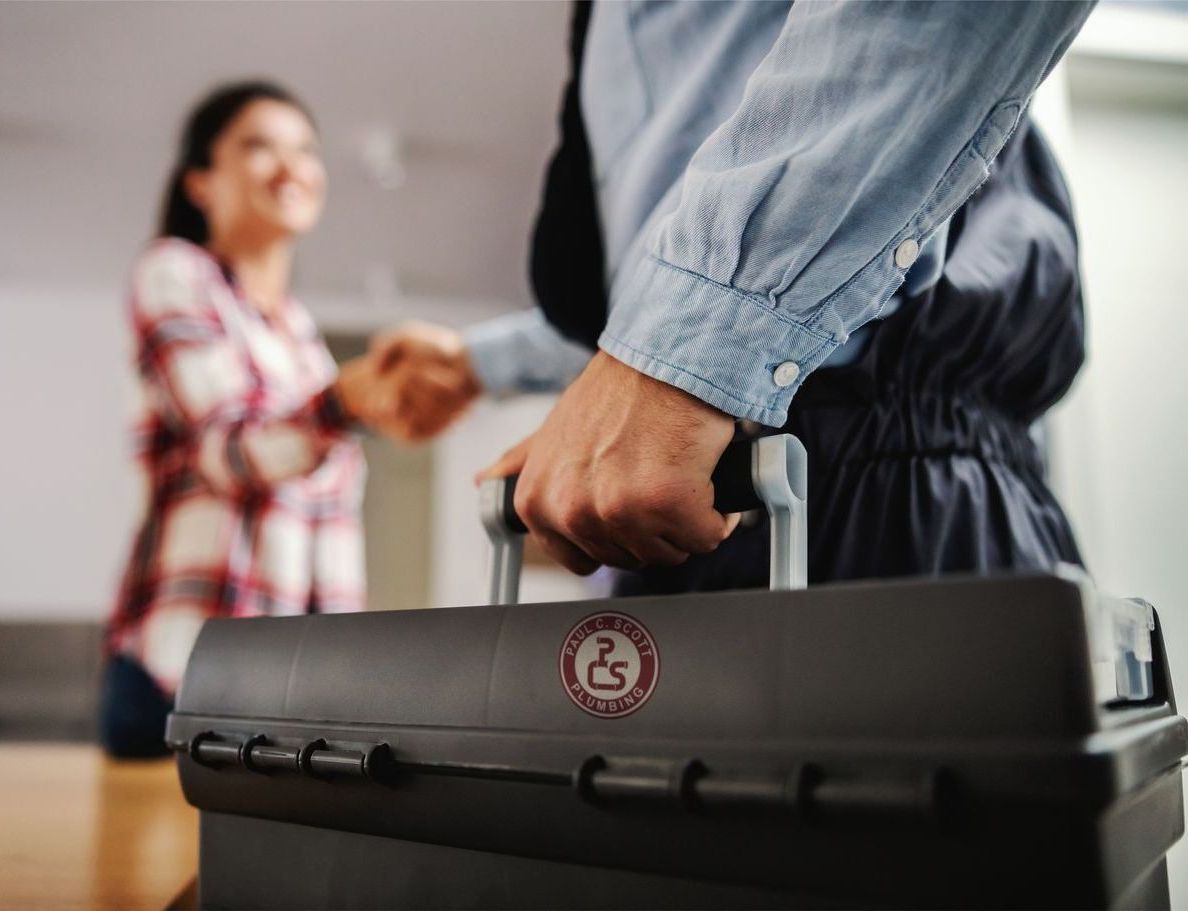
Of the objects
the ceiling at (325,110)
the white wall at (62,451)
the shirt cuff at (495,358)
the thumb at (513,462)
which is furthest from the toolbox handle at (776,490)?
the white wall at (62,451)

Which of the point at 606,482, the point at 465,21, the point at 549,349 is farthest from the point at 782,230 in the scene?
the point at 465,21

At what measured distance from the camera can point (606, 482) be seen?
1.13ft

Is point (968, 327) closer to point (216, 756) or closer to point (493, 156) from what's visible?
point (216, 756)

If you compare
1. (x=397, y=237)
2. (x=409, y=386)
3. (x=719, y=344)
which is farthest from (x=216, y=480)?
(x=397, y=237)

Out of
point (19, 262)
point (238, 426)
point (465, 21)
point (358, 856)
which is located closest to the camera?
point (358, 856)

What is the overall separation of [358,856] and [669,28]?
402 millimetres

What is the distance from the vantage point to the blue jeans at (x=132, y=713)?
1.07 meters

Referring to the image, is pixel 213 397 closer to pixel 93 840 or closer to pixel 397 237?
pixel 93 840

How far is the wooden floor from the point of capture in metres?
0.42

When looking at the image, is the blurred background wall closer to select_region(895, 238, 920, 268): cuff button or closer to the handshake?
select_region(895, 238, 920, 268): cuff button

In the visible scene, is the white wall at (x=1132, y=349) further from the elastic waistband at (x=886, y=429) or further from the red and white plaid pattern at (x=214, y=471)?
the red and white plaid pattern at (x=214, y=471)

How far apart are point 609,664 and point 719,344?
0.13 m

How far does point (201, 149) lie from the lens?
1.43m

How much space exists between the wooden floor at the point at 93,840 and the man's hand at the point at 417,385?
46 centimetres
